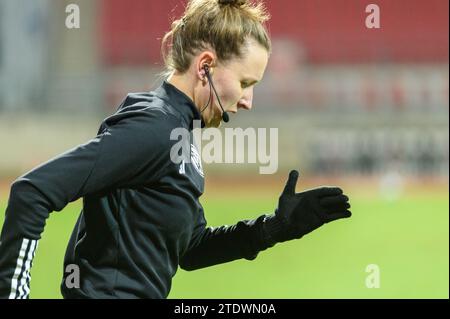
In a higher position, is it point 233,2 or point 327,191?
point 233,2

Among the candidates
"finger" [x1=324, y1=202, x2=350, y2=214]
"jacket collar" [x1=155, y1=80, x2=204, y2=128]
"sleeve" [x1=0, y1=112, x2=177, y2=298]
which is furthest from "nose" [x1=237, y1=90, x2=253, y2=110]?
"finger" [x1=324, y1=202, x2=350, y2=214]

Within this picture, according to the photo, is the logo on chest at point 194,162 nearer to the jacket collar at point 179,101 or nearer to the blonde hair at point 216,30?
the jacket collar at point 179,101

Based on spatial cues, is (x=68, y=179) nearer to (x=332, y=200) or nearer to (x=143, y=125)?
(x=143, y=125)

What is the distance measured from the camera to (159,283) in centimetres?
232

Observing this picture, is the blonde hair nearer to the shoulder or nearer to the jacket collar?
the jacket collar

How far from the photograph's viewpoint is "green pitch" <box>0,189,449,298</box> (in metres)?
6.23

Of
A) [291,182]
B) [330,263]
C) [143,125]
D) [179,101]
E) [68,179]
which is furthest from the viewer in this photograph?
[330,263]

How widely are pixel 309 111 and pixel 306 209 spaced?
51.5 ft

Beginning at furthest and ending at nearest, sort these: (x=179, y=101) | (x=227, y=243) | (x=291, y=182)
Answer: (x=227, y=243) → (x=291, y=182) → (x=179, y=101)

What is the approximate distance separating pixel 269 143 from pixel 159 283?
41.2 ft

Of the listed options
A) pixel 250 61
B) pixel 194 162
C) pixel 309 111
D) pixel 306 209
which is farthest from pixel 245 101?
pixel 309 111

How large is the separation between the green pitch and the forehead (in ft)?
12.0

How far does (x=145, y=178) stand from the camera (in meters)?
2.20

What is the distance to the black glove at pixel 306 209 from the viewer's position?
2.68 meters
